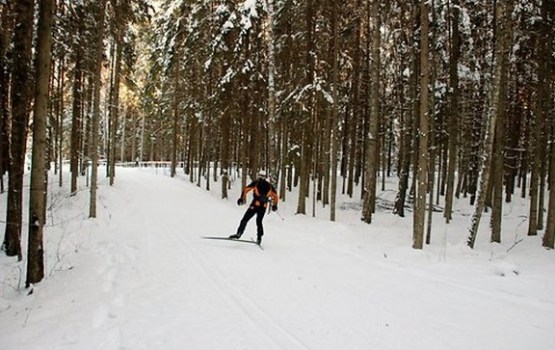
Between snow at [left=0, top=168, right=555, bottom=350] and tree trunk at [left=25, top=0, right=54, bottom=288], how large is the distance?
594mm

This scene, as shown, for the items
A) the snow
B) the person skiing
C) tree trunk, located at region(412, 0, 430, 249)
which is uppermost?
tree trunk, located at region(412, 0, 430, 249)

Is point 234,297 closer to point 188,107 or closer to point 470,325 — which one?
point 470,325

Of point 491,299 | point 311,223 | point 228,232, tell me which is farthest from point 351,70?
point 491,299

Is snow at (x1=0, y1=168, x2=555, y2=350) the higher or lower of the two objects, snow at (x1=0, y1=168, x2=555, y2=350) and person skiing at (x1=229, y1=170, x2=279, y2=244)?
the lower

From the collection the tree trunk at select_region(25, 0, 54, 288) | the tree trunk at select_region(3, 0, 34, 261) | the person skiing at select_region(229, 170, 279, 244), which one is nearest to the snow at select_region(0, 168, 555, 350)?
the person skiing at select_region(229, 170, 279, 244)

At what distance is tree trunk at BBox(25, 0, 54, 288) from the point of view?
7961mm

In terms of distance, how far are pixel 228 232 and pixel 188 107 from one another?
14.2m

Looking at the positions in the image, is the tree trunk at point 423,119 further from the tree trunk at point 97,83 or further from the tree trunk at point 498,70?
the tree trunk at point 97,83

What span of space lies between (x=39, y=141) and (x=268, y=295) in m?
5.15

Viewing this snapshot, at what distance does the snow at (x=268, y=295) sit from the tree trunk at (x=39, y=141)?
23.4 inches

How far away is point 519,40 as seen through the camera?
57.9 ft

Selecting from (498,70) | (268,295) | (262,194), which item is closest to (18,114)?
(262,194)

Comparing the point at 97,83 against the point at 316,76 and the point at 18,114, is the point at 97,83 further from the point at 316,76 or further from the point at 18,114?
the point at 316,76

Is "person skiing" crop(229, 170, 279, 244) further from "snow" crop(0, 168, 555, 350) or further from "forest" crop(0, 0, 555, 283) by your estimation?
"forest" crop(0, 0, 555, 283)
